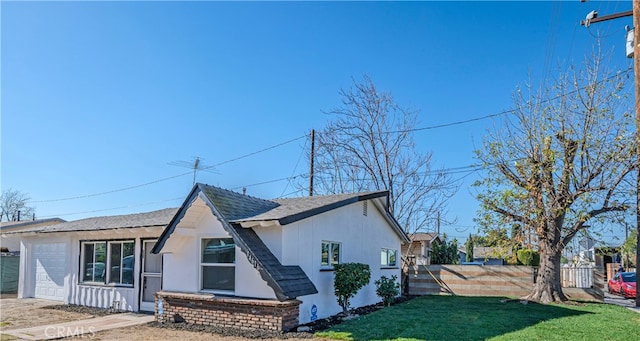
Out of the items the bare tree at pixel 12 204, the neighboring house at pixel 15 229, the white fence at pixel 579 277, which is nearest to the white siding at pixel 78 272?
the neighboring house at pixel 15 229

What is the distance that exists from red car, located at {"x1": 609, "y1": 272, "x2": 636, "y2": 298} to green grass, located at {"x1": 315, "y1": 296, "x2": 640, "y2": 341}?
20.9 ft

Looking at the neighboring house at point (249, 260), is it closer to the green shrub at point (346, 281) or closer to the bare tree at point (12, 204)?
the green shrub at point (346, 281)

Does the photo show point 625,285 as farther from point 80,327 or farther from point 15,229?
point 15,229

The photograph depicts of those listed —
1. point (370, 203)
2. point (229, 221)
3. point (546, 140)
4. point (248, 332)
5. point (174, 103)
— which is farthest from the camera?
point (174, 103)

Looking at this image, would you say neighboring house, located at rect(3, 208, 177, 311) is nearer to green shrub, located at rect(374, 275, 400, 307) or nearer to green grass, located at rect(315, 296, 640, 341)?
green grass, located at rect(315, 296, 640, 341)

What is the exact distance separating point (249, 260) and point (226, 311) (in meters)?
1.48

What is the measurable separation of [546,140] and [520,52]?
370 centimetres

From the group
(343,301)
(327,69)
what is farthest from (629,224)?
(327,69)

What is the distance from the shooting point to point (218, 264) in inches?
448

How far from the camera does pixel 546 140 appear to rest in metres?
14.4

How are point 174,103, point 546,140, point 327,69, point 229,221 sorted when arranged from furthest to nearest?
point 327,69
point 174,103
point 546,140
point 229,221

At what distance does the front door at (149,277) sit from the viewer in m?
13.7

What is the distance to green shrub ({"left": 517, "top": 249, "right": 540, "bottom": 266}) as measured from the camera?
23250 millimetres

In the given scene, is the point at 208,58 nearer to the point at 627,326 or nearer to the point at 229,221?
the point at 229,221
